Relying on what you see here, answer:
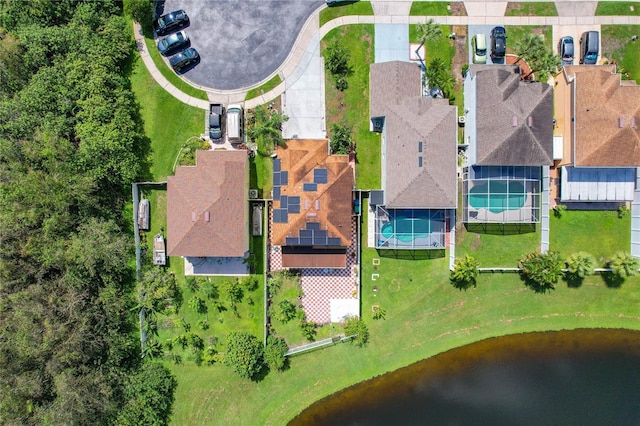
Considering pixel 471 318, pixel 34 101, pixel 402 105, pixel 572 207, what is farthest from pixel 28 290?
pixel 572 207

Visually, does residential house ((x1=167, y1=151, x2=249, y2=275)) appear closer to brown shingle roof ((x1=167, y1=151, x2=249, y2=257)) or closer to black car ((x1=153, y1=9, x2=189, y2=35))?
brown shingle roof ((x1=167, y1=151, x2=249, y2=257))

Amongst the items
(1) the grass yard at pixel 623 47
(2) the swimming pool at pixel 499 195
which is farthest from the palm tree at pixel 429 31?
(1) the grass yard at pixel 623 47

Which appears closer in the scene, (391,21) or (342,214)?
(342,214)

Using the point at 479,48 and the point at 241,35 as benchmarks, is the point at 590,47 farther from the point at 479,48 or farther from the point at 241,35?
the point at 241,35

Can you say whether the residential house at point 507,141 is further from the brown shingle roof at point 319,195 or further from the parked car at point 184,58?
the parked car at point 184,58

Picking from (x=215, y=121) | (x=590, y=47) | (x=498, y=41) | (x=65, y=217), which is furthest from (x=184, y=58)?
(x=590, y=47)

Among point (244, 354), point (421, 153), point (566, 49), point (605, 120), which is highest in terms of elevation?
point (566, 49)
